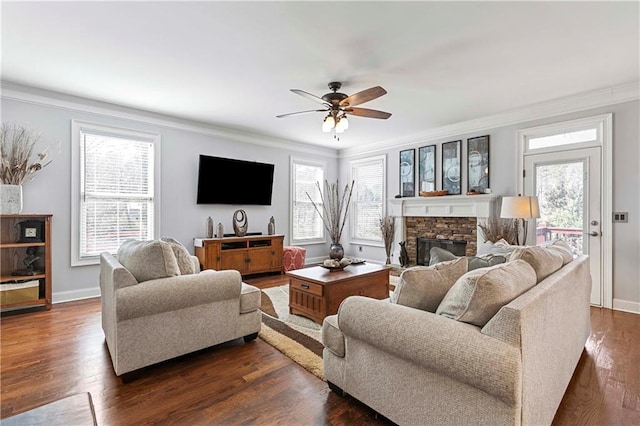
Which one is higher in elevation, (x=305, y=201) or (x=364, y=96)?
(x=364, y=96)

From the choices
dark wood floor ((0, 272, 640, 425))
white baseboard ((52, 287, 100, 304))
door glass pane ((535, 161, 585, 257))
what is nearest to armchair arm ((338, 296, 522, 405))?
dark wood floor ((0, 272, 640, 425))

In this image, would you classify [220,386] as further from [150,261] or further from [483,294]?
[483,294]

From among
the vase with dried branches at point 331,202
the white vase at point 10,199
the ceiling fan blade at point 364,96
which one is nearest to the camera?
the ceiling fan blade at point 364,96

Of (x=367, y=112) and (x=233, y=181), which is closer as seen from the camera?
(x=367, y=112)

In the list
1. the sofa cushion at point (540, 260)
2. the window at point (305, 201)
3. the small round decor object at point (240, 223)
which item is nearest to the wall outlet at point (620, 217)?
the sofa cushion at point (540, 260)

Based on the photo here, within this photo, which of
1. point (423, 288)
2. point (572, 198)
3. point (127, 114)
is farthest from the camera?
point (127, 114)

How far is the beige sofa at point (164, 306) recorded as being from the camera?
2.10 metres

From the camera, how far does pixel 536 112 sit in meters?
4.22

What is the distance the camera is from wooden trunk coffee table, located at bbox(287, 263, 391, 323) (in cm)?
309

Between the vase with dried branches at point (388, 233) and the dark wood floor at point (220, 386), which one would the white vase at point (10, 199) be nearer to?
the dark wood floor at point (220, 386)

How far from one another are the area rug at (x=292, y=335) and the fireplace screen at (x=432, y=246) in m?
2.93

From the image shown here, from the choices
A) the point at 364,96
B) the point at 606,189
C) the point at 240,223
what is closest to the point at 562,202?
the point at 606,189

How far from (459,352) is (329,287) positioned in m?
1.89

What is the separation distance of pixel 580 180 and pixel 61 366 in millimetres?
5626
